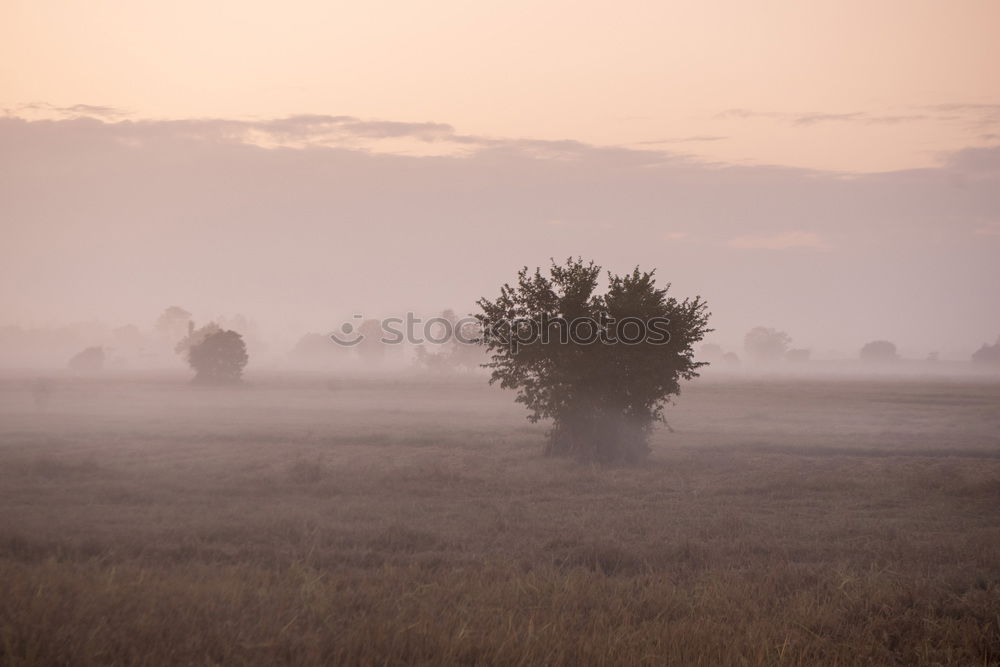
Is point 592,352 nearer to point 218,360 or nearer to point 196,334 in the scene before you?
point 218,360

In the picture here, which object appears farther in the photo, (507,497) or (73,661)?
(507,497)

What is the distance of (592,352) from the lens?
2769 cm

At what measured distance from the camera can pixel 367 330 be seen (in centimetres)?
18762

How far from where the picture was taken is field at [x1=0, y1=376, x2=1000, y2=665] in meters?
7.87

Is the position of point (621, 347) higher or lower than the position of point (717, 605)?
higher

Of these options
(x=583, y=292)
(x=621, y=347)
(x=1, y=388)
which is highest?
(x=583, y=292)

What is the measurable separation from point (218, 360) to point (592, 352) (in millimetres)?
68894

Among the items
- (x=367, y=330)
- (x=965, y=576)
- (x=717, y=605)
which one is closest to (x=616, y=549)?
(x=717, y=605)

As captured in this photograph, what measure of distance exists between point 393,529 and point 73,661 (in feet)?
27.3

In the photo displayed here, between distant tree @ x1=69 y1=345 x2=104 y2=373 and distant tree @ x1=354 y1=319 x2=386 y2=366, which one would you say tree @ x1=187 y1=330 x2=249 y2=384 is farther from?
distant tree @ x1=354 y1=319 x2=386 y2=366

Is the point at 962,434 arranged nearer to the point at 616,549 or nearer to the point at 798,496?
the point at 798,496

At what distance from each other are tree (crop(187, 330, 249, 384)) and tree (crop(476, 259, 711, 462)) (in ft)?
209

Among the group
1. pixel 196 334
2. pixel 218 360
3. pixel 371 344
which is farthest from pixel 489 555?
pixel 371 344

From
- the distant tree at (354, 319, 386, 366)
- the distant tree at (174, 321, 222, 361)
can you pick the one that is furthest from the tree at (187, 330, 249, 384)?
the distant tree at (354, 319, 386, 366)
